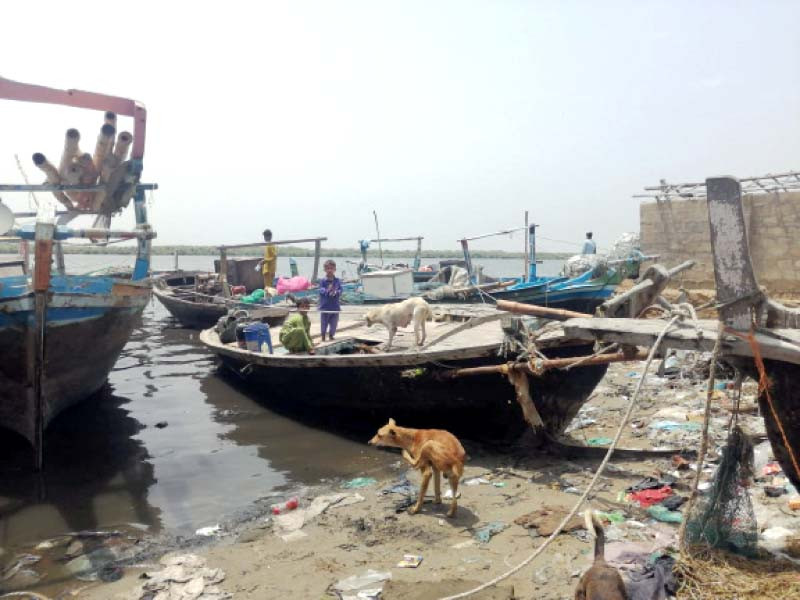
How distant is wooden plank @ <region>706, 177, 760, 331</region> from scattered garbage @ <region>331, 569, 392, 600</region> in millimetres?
2814

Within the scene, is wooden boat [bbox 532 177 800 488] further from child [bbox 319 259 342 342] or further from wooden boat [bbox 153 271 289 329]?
wooden boat [bbox 153 271 289 329]

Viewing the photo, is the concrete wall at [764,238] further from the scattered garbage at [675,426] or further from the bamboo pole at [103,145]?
the bamboo pole at [103,145]

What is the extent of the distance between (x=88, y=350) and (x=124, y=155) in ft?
10.2

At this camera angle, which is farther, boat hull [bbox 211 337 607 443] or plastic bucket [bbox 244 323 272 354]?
plastic bucket [bbox 244 323 272 354]

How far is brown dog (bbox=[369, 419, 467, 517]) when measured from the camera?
16.9ft

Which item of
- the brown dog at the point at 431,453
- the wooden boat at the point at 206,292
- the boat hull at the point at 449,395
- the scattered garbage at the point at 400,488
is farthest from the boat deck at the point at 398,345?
the wooden boat at the point at 206,292

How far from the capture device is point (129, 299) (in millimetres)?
9258

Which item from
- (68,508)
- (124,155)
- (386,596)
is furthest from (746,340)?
(124,155)

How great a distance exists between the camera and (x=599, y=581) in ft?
10.4

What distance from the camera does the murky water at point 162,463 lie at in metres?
6.11

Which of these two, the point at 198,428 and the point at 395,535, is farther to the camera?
the point at 198,428

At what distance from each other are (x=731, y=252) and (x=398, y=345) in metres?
5.14

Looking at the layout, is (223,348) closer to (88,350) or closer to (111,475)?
(88,350)

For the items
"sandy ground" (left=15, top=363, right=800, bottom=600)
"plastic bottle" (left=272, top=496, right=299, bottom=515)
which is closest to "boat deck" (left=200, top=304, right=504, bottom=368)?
"sandy ground" (left=15, top=363, right=800, bottom=600)
